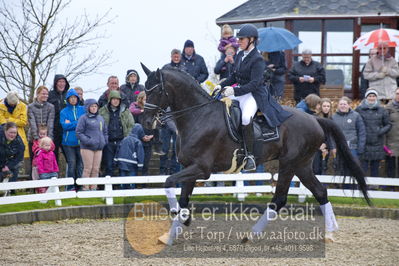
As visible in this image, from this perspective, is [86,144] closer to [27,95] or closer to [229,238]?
[229,238]

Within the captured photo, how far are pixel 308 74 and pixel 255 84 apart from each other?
263 inches

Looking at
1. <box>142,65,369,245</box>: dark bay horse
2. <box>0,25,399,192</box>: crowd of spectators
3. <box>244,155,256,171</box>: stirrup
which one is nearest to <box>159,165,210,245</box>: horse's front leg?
<box>142,65,369,245</box>: dark bay horse

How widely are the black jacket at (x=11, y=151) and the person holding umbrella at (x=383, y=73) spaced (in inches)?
345

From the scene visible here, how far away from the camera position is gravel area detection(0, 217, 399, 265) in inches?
319

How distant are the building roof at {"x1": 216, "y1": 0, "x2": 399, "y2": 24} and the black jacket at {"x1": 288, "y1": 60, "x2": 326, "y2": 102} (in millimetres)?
5449

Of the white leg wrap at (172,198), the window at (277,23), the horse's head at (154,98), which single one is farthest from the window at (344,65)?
the white leg wrap at (172,198)

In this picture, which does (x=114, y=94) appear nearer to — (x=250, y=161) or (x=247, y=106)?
(x=247, y=106)

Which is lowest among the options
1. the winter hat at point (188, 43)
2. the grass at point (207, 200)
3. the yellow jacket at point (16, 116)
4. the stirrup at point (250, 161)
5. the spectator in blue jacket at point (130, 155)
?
the grass at point (207, 200)

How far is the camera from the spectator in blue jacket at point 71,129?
42.9 ft

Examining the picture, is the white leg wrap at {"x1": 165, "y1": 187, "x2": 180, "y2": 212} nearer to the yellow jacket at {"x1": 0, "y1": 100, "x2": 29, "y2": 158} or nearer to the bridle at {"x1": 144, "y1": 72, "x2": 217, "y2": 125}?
the bridle at {"x1": 144, "y1": 72, "x2": 217, "y2": 125}

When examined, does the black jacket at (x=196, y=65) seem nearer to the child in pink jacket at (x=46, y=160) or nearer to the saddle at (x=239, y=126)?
the child in pink jacket at (x=46, y=160)

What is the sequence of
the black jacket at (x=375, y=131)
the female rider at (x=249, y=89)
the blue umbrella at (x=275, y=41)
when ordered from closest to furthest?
the female rider at (x=249, y=89), the black jacket at (x=375, y=131), the blue umbrella at (x=275, y=41)

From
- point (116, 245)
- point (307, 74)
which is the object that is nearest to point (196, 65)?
point (307, 74)

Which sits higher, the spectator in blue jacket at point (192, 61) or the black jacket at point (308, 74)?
the spectator in blue jacket at point (192, 61)
